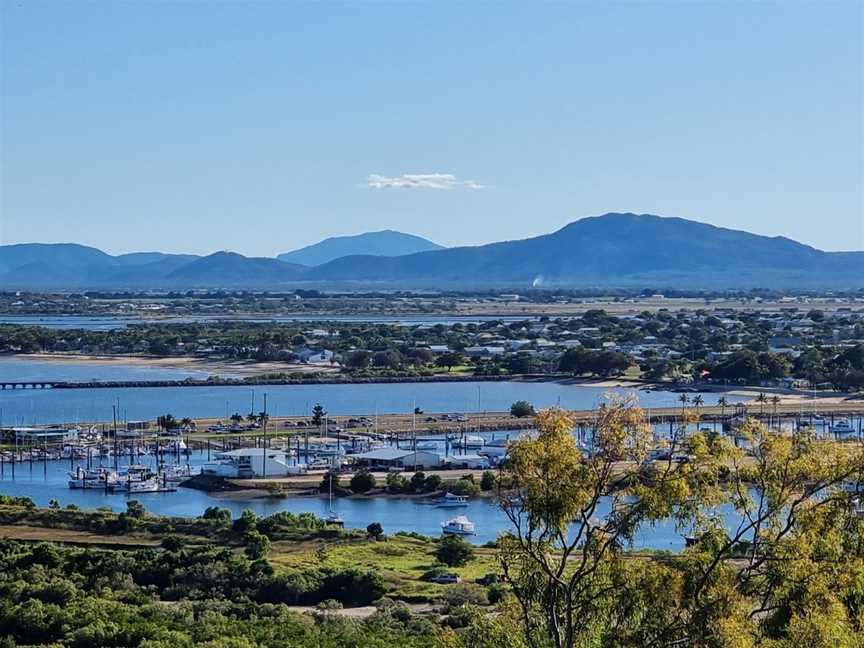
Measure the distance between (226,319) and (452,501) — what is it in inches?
3235

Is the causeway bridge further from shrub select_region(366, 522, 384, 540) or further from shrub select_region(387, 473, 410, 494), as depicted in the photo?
shrub select_region(366, 522, 384, 540)

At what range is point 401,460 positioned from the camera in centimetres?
3747

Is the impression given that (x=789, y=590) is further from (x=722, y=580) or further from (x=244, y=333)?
(x=244, y=333)

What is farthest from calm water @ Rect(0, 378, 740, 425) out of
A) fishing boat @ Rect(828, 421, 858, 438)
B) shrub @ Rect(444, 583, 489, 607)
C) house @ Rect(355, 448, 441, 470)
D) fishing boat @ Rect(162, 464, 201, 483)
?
shrub @ Rect(444, 583, 489, 607)

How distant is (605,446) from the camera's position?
7.30m

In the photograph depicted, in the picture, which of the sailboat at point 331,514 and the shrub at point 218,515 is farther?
the sailboat at point 331,514

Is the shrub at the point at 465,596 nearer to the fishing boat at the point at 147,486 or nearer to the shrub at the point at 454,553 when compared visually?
the shrub at the point at 454,553

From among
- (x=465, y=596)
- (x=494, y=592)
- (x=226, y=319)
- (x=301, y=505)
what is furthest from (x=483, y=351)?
(x=494, y=592)

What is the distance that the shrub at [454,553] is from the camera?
23062mm

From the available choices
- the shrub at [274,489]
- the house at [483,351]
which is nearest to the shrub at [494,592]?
the shrub at [274,489]

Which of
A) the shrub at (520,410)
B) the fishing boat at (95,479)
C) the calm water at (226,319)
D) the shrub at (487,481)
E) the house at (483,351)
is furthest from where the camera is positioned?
the calm water at (226,319)

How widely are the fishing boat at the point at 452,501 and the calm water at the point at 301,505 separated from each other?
0.22 meters

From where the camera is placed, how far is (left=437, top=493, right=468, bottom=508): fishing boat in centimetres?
3241

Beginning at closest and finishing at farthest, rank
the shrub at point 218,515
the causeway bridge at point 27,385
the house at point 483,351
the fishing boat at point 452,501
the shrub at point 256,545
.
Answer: the shrub at point 256,545, the shrub at point 218,515, the fishing boat at point 452,501, the causeway bridge at point 27,385, the house at point 483,351
